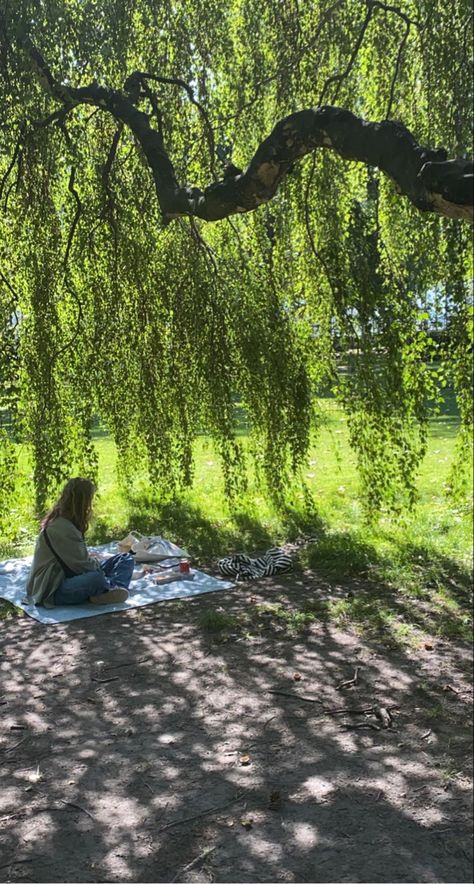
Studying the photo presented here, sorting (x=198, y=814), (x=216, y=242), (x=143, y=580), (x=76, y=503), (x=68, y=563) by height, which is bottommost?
(x=198, y=814)

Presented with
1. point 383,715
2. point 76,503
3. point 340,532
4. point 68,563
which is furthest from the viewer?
point 340,532

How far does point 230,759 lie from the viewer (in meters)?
3.96

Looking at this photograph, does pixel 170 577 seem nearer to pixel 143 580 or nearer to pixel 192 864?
pixel 143 580

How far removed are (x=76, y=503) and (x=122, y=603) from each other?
0.81 m

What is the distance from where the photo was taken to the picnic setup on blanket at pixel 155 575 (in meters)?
6.50

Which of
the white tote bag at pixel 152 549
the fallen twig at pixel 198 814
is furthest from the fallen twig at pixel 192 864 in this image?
the white tote bag at pixel 152 549

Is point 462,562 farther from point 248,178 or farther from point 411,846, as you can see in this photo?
point 411,846

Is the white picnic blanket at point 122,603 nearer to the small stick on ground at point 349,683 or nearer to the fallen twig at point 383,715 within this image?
the small stick on ground at point 349,683

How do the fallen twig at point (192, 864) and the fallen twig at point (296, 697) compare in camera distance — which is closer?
the fallen twig at point (192, 864)

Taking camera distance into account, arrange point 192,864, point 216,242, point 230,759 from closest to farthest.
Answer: point 192,864 → point 230,759 → point 216,242

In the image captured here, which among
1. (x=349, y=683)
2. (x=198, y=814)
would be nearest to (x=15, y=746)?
(x=198, y=814)

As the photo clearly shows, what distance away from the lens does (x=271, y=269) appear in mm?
7230

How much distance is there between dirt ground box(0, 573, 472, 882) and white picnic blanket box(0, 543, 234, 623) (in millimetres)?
427

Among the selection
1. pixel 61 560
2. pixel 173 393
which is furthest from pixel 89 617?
pixel 173 393
